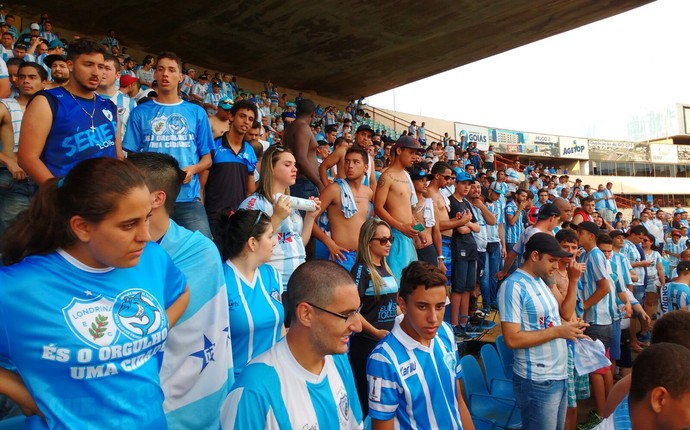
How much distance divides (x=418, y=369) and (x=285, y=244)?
1715 mm

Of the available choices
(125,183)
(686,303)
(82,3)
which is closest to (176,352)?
(125,183)

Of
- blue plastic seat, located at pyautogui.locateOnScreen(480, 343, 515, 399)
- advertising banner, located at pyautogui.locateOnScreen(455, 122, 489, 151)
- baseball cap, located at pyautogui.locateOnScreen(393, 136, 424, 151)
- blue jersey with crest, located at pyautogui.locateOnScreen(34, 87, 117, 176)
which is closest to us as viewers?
blue jersey with crest, located at pyautogui.locateOnScreen(34, 87, 117, 176)

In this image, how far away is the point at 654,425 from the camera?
2.02 m

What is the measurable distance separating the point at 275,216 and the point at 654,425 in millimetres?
2519

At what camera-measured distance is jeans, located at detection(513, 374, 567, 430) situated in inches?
140

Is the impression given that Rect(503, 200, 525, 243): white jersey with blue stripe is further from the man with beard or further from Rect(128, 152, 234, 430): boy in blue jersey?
Rect(128, 152, 234, 430): boy in blue jersey

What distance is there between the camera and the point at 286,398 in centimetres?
180

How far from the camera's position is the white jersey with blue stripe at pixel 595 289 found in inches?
217

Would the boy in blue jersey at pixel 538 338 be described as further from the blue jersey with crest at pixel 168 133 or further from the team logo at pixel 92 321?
the team logo at pixel 92 321

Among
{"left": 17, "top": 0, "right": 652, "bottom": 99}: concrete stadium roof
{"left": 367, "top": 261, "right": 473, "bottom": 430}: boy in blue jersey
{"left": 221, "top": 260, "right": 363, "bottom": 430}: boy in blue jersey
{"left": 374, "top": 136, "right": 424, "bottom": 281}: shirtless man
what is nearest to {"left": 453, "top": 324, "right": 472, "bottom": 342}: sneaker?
{"left": 374, "top": 136, "right": 424, "bottom": 281}: shirtless man

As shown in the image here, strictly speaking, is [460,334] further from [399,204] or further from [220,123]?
[220,123]

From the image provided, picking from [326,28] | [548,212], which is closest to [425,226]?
[548,212]

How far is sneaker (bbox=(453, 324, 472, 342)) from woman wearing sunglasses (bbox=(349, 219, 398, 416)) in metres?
2.60

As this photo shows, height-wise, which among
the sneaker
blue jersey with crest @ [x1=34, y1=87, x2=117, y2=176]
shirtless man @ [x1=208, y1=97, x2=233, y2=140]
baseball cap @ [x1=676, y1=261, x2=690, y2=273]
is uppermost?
shirtless man @ [x1=208, y1=97, x2=233, y2=140]
